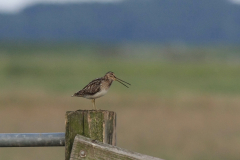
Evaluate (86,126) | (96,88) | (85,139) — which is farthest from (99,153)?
(96,88)

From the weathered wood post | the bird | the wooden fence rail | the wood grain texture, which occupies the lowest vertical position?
the wood grain texture

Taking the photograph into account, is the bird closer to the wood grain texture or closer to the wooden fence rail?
the wooden fence rail

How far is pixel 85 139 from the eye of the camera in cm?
339

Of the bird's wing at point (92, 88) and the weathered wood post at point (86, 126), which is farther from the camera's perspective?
the bird's wing at point (92, 88)

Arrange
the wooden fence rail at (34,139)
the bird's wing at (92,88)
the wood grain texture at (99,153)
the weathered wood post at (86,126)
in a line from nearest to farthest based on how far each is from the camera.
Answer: the wood grain texture at (99,153)
the weathered wood post at (86,126)
the wooden fence rail at (34,139)
the bird's wing at (92,88)

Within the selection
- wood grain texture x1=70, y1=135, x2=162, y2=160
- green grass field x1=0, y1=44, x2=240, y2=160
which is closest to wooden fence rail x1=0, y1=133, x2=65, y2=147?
wood grain texture x1=70, y1=135, x2=162, y2=160

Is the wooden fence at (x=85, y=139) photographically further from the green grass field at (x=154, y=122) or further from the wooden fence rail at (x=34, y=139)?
the green grass field at (x=154, y=122)

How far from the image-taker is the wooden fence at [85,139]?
332 cm

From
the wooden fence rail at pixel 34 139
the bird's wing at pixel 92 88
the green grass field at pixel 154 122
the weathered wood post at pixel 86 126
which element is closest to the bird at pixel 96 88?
the bird's wing at pixel 92 88

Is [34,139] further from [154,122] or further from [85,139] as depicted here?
[154,122]

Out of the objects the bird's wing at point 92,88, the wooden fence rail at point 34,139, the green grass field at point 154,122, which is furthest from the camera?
the green grass field at point 154,122

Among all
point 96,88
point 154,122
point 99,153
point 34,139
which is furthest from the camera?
point 154,122

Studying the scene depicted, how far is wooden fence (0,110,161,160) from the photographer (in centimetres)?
332

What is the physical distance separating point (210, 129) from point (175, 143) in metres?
2.73
